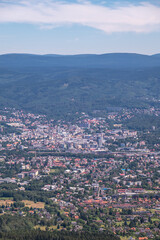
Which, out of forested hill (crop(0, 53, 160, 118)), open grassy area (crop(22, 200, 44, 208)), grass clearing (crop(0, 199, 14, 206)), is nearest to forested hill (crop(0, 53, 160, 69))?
forested hill (crop(0, 53, 160, 118))

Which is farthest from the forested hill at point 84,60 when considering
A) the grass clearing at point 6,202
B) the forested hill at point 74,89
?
the grass clearing at point 6,202

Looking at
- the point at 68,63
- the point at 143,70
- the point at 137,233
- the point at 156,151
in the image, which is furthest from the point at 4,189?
the point at 68,63

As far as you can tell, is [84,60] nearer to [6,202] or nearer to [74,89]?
[74,89]

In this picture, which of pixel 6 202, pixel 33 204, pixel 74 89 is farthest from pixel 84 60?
pixel 33 204

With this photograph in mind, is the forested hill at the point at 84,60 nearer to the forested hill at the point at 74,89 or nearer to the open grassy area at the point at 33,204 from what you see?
the forested hill at the point at 74,89

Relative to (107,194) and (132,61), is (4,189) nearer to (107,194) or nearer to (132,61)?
(107,194)

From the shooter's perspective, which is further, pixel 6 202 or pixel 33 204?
pixel 6 202
